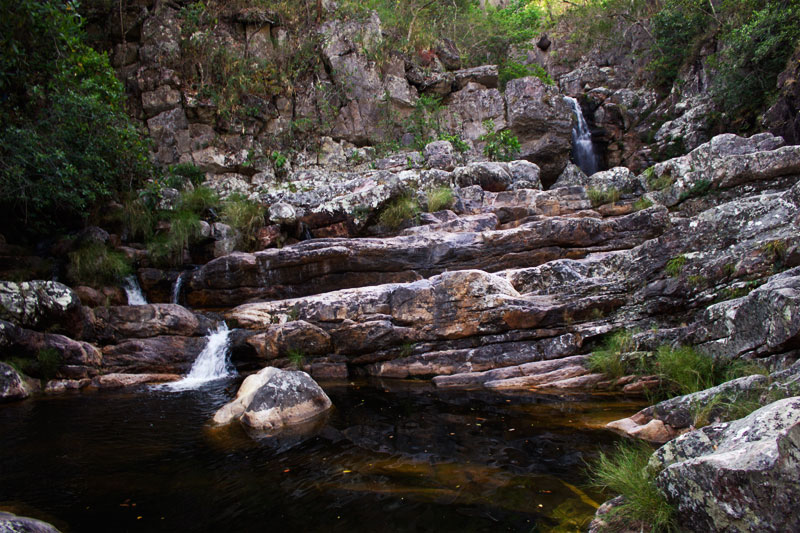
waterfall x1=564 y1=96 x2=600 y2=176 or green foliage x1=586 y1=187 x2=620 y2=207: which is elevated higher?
waterfall x1=564 y1=96 x2=600 y2=176

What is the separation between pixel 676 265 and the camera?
23.2 ft

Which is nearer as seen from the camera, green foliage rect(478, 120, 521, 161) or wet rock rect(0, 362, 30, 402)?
wet rock rect(0, 362, 30, 402)

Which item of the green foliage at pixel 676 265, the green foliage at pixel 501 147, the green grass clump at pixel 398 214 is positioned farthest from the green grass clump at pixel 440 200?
the green foliage at pixel 676 265

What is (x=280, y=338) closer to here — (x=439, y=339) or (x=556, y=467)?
(x=439, y=339)

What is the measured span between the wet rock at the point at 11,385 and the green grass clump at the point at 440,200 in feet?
32.0

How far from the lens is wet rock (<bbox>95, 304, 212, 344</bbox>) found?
29.5 ft

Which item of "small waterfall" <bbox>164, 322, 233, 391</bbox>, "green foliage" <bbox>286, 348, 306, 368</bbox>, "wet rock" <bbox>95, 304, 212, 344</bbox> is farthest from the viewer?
"wet rock" <bbox>95, 304, 212, 344</bbox>

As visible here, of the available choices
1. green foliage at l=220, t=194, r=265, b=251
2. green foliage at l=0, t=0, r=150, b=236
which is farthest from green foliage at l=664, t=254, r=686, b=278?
green foliage at l=0, t=0, r=150, b=236

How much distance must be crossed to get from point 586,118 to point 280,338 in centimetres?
2045

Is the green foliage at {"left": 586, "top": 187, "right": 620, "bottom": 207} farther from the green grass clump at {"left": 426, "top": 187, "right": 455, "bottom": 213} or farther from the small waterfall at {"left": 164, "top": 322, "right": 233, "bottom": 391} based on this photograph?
the small waterfall at {"left": 164, "top": 322, "right": 233, "bottom": 391}

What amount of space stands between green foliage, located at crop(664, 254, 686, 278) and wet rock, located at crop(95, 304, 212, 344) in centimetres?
926

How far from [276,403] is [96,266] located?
24.0 ft

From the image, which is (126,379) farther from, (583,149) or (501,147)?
(583,149)

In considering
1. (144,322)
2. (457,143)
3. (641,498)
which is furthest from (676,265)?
(457,143)
